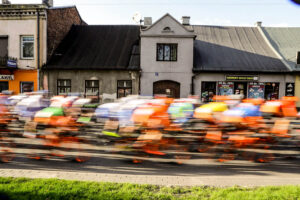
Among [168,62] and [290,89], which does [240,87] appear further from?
[168,62]

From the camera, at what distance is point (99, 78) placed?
61.7ft

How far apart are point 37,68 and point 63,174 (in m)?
16.3

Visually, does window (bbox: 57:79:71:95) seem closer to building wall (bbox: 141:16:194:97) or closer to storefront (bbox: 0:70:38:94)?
storefront (bbox: 0:70:38:94)

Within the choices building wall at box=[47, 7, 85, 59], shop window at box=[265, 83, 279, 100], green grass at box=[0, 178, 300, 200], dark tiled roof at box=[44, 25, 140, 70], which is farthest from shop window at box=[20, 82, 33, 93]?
shop window at box=[265, 83, 279, 100]

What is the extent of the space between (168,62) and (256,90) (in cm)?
746

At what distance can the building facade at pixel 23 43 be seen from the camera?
741 inches

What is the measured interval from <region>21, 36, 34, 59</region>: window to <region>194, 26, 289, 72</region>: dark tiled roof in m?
13.7

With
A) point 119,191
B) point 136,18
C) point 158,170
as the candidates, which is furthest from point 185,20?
point 119,191

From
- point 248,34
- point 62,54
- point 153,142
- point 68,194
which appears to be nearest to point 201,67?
point 248,34

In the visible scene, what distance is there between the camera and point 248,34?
74.2 feet

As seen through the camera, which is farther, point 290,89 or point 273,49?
point 273,49

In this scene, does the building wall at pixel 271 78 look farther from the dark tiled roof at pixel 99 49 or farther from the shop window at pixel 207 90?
the dark tiled roof at pixel 99 49

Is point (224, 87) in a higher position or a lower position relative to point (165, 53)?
lower

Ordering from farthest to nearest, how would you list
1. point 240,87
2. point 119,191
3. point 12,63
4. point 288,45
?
1. point 288,45
2. point 240,87
3. point 12,63
4. point 119,191
